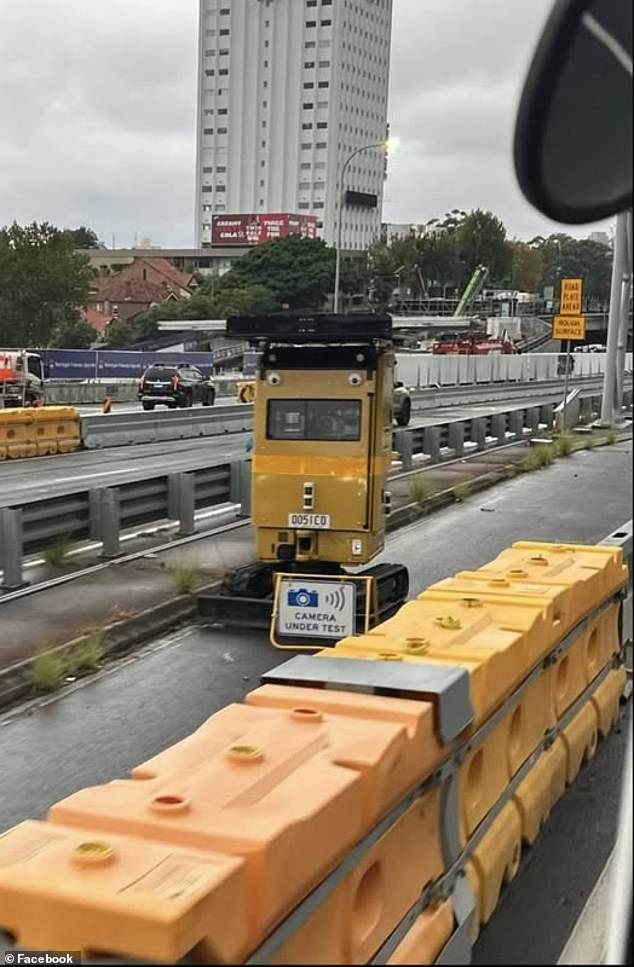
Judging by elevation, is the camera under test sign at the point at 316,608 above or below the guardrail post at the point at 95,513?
below

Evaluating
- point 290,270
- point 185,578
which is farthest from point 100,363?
point 290,270

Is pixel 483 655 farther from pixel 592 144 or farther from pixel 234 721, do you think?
pixel 592 144

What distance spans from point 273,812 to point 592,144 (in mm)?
1961

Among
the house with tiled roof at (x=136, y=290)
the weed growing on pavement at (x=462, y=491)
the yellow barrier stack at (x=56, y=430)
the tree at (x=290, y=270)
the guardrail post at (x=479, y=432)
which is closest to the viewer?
the weed growing on pavement at (x=462, y=491)

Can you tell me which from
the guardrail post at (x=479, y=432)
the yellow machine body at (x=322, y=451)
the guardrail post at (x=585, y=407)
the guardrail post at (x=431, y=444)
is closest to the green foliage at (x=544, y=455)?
the guardrail post at (x=431, y=444)

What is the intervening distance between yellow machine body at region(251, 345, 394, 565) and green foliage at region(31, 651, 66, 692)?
8.04ft

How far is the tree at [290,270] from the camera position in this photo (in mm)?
109562

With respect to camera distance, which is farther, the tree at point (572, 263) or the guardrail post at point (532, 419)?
the tree at point (572, 263)

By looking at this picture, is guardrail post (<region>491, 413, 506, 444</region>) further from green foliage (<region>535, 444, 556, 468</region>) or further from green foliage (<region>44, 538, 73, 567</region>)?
green foliage (<region>44, 538, 73, 567</region>)

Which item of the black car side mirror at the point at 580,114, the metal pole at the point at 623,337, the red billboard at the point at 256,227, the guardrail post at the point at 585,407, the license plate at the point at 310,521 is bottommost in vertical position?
the license plate at the point at 310,521

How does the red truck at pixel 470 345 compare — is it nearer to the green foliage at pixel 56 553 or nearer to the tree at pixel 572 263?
the tree at pixel 572 263

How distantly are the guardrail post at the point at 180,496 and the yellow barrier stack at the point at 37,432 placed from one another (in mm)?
12890

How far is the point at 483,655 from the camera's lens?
450cm

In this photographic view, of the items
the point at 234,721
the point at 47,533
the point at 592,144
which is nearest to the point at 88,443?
the point at 47,533
